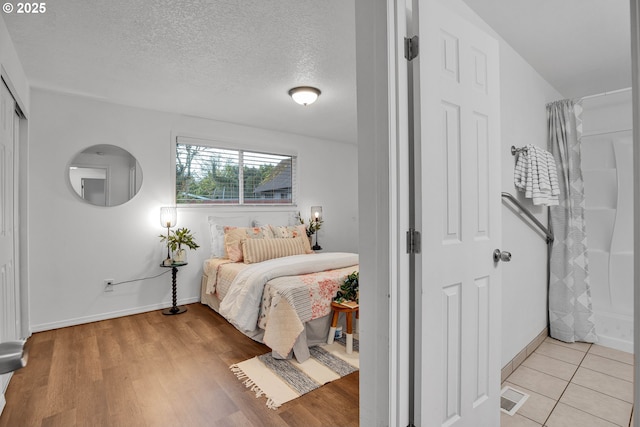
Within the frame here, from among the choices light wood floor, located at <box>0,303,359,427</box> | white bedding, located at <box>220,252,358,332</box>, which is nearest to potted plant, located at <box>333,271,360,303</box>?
white bedding, located at <box>220,252,358,332</box>

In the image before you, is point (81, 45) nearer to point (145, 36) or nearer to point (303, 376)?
point (145, 36)

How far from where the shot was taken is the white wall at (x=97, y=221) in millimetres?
3123

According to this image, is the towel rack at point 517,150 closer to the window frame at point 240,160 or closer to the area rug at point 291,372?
the area rug at point 291,372

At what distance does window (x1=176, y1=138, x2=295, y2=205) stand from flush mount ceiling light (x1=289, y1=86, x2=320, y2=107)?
1.66 metres

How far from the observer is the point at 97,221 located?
342 cm

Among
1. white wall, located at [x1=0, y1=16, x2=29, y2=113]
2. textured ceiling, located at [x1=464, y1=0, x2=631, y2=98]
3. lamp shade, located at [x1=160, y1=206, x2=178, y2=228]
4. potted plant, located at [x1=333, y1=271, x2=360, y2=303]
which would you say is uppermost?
textured ceiling, located at [x1=464, y1=0, x2=631, y2=98]

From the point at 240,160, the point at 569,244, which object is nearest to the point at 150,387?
the point at 240,160

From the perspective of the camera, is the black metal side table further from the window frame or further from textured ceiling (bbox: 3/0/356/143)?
textured ceiling (bbox: 3/0/356/143)

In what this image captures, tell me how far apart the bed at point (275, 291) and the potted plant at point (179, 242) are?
0.32 meters

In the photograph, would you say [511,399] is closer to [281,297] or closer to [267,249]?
[281,297]

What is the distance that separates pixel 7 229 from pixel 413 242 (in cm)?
287

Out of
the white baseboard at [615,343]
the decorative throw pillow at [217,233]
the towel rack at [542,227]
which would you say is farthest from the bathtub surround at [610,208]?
the decorative throw pillow at [217,233]

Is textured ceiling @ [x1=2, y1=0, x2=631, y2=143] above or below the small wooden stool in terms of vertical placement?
above

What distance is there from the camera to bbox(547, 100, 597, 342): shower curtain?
2701 mm
